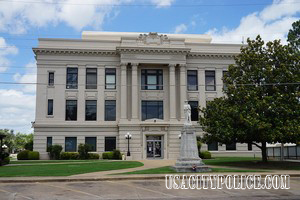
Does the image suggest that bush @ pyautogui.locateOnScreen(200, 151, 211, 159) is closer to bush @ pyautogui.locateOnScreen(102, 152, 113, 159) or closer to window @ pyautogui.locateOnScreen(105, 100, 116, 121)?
bush @ pyautogui.locateOnScreen(102, 152, 113, 159)

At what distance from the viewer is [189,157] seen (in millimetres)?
20797

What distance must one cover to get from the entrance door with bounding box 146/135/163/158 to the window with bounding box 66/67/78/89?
1128 centimetres

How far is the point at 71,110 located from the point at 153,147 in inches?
438

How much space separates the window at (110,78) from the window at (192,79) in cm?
961

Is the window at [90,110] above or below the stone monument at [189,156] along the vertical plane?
above

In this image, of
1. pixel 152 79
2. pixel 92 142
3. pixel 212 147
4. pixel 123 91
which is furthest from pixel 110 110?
pixel 212 147

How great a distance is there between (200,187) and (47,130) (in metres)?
28.8

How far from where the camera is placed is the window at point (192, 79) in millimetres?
42875

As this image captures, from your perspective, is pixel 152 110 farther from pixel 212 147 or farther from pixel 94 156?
pixel 94 156

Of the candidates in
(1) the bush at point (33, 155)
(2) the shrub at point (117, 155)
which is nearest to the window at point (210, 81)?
(2) the shrub at point (117, 155)

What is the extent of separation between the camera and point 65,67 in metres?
41.2

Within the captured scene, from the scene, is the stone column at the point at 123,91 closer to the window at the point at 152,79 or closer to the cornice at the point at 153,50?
the cornice at the point at 153,50

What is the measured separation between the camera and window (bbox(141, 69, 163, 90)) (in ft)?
138

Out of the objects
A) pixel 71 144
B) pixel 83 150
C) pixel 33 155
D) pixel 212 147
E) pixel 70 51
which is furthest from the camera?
pixel 212 147
